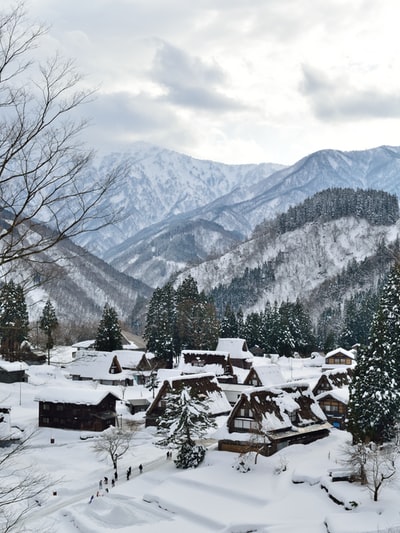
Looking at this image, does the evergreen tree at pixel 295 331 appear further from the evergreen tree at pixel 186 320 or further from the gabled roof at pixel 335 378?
the gabled roof at pixel 335 378

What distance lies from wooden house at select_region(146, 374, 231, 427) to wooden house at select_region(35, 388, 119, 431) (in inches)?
149

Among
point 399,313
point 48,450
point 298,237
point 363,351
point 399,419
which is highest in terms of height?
point 298,237

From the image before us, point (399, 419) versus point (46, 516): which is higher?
point (399, 419)

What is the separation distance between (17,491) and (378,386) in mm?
21996

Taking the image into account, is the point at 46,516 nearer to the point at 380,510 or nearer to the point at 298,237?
the point at 380,510

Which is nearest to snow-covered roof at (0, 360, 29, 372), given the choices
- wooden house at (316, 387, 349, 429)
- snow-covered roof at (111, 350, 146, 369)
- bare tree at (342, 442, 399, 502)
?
snow-covered roof at (111, 350, 146, 369)

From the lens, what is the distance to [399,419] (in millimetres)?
32125

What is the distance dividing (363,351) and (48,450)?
2457 centimetres

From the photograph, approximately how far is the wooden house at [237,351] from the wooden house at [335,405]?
24653 millimetres

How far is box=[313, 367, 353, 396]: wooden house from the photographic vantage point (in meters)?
49.0

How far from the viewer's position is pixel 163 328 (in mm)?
66750

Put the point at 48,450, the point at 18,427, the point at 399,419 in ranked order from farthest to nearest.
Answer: the point at 18,427 → the point at 48,450 → the point at 399,419

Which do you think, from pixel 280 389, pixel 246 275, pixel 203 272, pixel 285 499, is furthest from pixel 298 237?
pixel 285 499

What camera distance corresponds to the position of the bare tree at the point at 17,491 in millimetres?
7707
